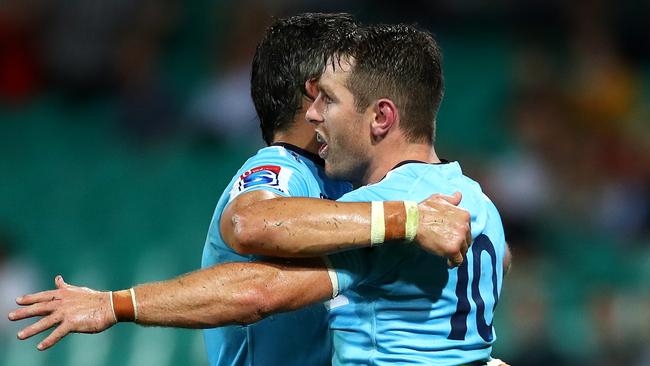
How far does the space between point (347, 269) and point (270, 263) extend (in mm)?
285

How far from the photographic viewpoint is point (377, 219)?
4.52m

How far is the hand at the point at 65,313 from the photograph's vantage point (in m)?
4.41

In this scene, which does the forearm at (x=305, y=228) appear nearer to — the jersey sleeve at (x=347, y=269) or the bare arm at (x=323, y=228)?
the bare arm at (x=323, y=228)

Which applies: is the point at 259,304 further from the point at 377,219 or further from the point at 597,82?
the point at 597,82

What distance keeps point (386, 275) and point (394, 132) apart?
59cm

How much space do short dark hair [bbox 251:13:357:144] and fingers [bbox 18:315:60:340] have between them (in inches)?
56.8

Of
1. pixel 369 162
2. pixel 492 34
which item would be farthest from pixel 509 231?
pixel 369 162

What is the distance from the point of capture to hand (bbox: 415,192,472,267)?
4508 mm

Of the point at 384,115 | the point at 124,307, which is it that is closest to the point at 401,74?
the point at 384,115

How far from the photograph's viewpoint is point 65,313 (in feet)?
14.6

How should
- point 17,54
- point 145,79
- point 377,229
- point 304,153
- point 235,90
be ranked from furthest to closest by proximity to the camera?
point 17,54 < point 145,79 < point 235,90 < point 304,153 < point 377,229

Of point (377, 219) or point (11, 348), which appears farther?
point (11, 348)

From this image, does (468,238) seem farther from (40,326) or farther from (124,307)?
(40,326)

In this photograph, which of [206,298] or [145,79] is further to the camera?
[145,79]
